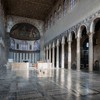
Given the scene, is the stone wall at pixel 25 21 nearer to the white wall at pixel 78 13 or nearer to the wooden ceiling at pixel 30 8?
the wooden ceiling at pixel 30 8

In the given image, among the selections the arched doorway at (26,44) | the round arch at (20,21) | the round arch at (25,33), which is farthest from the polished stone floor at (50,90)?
the round arch at (25,33)

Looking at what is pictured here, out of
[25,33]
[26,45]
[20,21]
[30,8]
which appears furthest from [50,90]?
[25,33]

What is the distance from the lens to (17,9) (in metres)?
26.2

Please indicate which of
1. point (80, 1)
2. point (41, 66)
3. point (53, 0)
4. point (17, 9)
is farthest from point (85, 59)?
point (17, 9)

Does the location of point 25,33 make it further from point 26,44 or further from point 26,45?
point 26,45

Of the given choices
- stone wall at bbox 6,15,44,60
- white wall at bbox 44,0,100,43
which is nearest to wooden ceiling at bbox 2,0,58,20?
stone wall at bbox 6,15,44,60

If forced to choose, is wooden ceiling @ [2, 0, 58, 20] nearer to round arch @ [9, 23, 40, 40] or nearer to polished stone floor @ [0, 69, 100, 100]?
round arch @ [9, 23, 40, 40]

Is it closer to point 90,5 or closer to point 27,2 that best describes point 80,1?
point 90,5

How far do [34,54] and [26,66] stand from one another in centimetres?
2015

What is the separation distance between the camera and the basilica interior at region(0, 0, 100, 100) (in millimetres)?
4098

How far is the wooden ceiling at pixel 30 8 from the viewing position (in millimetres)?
23281

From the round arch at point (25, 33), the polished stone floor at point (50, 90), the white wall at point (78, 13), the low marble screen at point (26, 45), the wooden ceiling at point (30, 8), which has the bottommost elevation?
the polished stone floor at point (50, 90)

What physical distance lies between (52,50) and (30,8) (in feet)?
29.8

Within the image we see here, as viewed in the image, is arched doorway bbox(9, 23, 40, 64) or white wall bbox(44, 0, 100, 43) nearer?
white wall bbox(44, 0, 100, 43)
